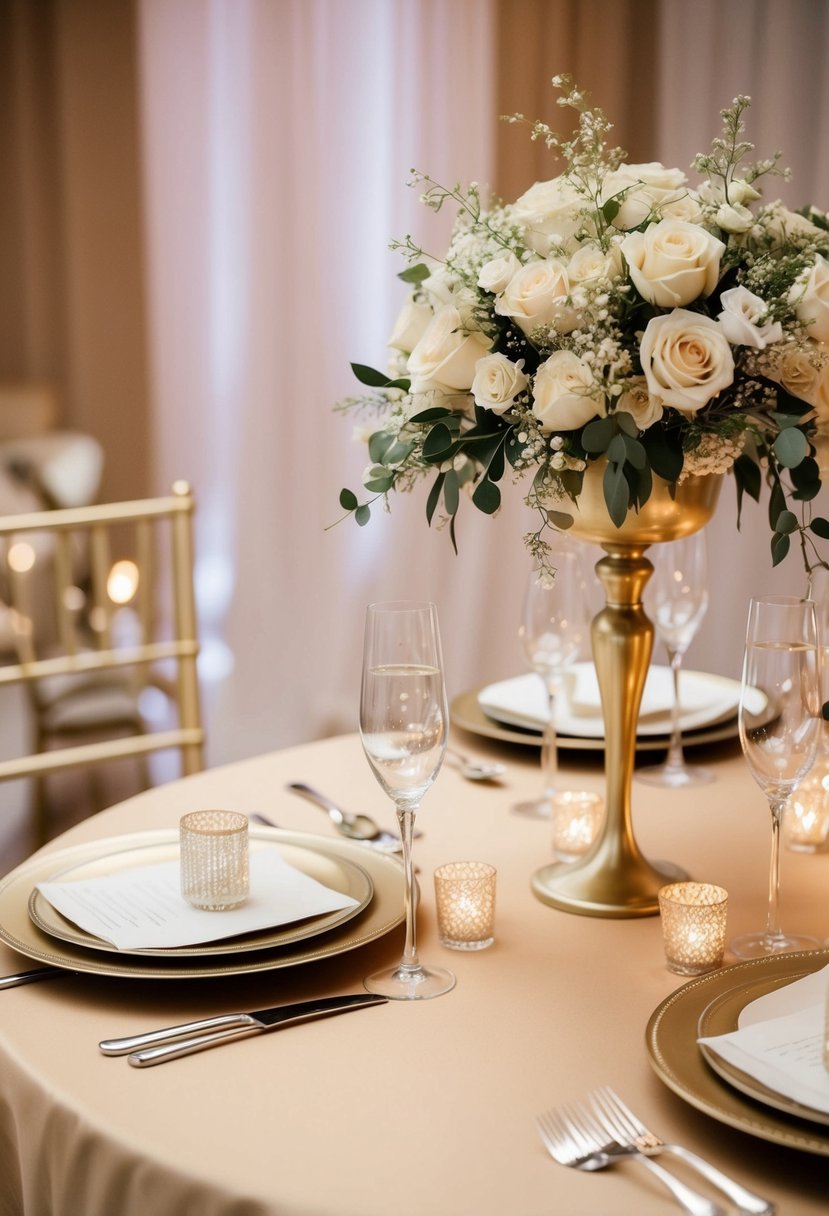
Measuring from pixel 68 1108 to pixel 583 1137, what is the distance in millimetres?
328

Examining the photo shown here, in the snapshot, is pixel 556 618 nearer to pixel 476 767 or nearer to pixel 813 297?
pixel 476 767

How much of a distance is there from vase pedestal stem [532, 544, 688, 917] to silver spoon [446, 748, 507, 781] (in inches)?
11.0

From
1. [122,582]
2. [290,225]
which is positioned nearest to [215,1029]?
[122,582]

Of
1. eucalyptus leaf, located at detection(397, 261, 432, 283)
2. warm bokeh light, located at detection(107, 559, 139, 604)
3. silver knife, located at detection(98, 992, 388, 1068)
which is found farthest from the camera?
warm bokeh light, located at detection(107, 559, 139, 604)

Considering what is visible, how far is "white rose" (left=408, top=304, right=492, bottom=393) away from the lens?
3.71ft

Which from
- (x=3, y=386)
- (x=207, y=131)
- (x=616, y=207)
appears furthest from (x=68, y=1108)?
(x=3, y=386)

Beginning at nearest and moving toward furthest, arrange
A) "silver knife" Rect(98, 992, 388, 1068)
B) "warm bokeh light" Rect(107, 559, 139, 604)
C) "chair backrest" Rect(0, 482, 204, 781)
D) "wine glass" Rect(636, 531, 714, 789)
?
1. "silver knife" Rect(98, 992, 388, 1068)
2. "wine glass" Rect(636, 531, 714, 789)
3. "chair backrest" Rect(0, 482, 204, 781)
4. "warm bokeh light" Rect(107, 559, 139, 604)

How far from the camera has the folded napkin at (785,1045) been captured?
791 millimetres

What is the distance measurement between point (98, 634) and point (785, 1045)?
3151 millimetres

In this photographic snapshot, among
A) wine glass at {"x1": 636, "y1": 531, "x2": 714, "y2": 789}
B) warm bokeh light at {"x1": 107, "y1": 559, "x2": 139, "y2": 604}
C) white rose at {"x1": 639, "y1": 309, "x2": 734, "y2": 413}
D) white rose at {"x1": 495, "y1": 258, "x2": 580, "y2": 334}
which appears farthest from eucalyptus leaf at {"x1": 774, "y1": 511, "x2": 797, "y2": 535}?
warm bokeh light at {"x1": 107, "y1": 559, "x2": 139, "y2": 604}

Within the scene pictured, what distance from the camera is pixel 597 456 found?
108 cm

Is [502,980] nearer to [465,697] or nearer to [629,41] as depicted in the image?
[465,697]

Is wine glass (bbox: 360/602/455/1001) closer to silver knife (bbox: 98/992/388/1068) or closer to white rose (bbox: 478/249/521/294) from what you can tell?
silver knife (bbox: 98/992/388/1068)

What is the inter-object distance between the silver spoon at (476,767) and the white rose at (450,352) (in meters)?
0.53
